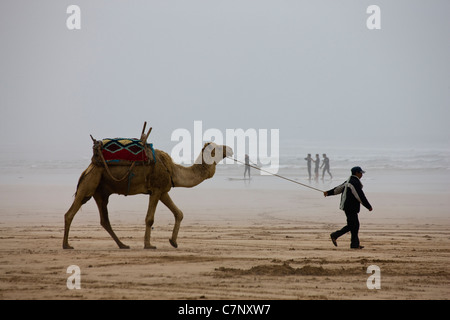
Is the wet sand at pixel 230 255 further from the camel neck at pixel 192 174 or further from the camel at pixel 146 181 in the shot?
the camel neck at pixel 192 174

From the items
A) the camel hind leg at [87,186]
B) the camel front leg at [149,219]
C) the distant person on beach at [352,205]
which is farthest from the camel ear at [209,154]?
the distant person on beach at [352,205]

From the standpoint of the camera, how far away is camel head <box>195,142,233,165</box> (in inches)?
579

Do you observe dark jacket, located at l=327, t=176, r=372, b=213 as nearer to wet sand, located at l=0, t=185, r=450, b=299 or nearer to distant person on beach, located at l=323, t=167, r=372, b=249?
distant person on beach, located at l=323, t=167, r=372, b=249

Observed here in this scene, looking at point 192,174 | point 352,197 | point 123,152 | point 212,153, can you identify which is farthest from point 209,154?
point 352,197

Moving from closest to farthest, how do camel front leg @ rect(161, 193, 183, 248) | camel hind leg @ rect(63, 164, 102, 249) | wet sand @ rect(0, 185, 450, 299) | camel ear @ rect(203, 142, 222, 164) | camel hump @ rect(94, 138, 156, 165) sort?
1. wet sand @ rect(0, 185, 450, 299)
2. camel hind leg @ rect(63, 164, 102, 249)
3. camel hump @ rect(94, 138, 156, 165)
4. camel front leg @ rect(161, 193, 183, 248)
5. camel ear @ rect(203, 142, 222, 164)

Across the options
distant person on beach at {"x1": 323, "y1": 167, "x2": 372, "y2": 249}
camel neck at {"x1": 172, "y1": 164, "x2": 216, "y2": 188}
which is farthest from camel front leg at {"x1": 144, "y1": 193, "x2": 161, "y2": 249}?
distant person on beach at {"x1": 323, "y1": 167, "x2": 372, "y2": 249}

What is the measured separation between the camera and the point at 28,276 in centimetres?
1100

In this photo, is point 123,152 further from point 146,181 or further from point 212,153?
point 212,153

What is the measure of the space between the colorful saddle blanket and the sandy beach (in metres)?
1.74

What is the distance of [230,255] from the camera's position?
1322 centimetres

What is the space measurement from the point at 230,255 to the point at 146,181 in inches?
89.6

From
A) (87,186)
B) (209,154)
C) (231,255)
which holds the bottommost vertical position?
(231,255)
